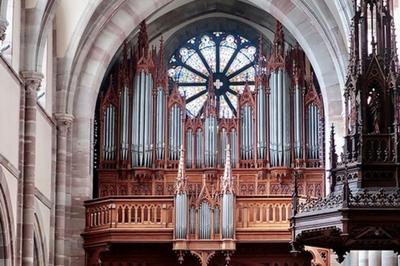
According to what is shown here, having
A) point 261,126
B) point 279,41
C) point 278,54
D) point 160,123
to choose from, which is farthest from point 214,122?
point 279,41

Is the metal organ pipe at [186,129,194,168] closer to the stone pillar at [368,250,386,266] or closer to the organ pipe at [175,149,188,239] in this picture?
the organ pipe at [175,149,188,239]

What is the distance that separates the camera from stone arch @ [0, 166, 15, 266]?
23625mm

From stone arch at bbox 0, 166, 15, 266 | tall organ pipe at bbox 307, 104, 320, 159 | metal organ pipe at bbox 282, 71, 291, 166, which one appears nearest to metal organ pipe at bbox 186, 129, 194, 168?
metal organ pipe at bbox 282, 71, 291, 166

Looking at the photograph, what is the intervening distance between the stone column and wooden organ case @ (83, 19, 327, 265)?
3.93 meters

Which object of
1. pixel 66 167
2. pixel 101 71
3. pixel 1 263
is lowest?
pixel 1 263

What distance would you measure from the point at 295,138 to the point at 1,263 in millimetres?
9490

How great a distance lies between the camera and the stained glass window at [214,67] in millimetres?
32594

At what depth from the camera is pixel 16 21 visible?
82.3ft

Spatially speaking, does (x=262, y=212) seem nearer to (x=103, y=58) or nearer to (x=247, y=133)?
(x=247, y=133)

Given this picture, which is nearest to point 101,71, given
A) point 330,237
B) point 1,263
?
point 1,263

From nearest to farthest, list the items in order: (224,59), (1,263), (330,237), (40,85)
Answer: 1. (330,237)
2. (1,263)
3. (40,85)
4. (224,59)

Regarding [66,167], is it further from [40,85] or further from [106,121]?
[40,85]

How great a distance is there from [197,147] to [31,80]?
653 centimetres

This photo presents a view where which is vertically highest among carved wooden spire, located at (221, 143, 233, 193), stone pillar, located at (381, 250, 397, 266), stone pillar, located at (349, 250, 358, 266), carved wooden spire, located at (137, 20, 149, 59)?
carved wooden spire, located at (137, 20, 149, 59)
